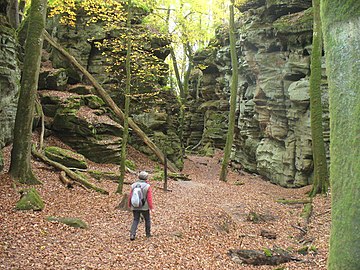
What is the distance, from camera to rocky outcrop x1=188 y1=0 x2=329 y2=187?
728 inches

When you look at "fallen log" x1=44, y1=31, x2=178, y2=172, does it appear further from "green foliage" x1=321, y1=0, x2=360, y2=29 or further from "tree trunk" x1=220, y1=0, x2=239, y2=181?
"green foliage" x1=321, y1=0, x2=360, y2=29

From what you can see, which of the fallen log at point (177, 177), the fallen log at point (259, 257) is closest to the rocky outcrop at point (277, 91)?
the fallen log at point (177, 177)

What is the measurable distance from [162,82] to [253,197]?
1301 centimetres

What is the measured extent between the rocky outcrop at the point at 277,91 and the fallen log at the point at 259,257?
1091 cm

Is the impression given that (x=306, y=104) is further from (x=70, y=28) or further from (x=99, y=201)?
(x=70, y=28)

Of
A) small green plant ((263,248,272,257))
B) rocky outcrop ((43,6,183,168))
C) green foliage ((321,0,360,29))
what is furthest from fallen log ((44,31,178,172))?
green foliage ((321,0,360,29))

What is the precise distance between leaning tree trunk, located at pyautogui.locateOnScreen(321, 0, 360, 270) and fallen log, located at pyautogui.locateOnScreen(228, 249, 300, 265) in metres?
4.82

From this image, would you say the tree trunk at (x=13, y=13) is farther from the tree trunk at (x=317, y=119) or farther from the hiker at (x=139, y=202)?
the tree trunk at (x=317, y=119)

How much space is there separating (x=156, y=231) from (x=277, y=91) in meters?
14.5

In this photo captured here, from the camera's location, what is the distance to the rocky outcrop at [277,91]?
60.6ft

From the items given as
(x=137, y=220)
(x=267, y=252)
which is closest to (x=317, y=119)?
(x=267, y=252)

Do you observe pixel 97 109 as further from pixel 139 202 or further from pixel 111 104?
pixel 139 202

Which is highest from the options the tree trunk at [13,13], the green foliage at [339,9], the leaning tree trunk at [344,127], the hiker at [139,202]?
the tree trunk at [13,13]

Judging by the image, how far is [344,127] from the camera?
284 centimetres
